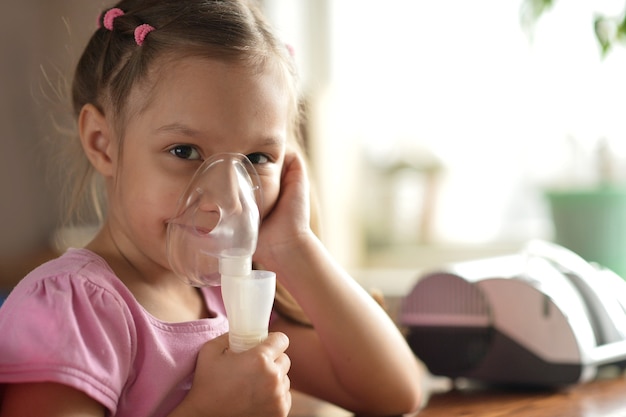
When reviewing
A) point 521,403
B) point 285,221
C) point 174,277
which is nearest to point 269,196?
point 285,221

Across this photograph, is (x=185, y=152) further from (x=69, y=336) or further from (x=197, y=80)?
(x=69, y=336)

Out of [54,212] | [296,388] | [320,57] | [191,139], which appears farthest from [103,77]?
[54,212]

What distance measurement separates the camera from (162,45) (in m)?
0.87

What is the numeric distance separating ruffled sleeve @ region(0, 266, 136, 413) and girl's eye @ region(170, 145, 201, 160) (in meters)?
0.14

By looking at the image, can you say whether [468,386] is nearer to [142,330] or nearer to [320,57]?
[142,330]

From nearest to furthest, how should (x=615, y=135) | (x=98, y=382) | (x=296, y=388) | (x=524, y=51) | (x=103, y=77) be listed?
(x=98, y=382)
(x=103, y=77)
(x=296, y=388)
(x=615, y=135)
(x=524, y=51)

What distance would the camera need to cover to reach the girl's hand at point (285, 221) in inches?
38.8

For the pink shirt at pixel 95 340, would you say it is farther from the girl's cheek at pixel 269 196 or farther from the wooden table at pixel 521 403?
the wooden table at pixel 521 403

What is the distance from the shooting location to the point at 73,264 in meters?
0.84

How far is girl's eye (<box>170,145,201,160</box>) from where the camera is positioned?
2.78 ft

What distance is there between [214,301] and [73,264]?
0.76 ft

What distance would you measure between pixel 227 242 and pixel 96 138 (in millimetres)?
261

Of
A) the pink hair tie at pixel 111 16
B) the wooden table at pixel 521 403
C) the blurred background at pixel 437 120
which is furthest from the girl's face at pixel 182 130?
the blurred background at pixel 437 120

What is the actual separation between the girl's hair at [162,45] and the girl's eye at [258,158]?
0.09 metres
